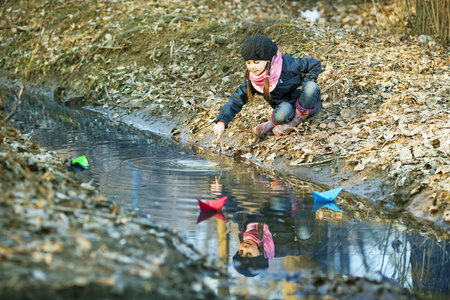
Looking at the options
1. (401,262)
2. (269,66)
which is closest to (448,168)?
(401,262)

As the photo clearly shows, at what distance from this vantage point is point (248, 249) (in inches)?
138

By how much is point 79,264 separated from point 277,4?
1260cm

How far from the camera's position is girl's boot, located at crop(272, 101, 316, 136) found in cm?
609

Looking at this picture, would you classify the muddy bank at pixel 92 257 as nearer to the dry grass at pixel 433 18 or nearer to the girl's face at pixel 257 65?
the girl's face at pixel 257 65

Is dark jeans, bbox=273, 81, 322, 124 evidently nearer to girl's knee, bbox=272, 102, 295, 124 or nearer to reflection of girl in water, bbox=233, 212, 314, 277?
girl's knee, bbox=272, 102, 295, 124

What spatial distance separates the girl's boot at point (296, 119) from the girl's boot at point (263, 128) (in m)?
0.11

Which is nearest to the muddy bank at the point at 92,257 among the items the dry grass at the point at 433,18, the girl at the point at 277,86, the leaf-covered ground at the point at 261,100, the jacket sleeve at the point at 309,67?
the leaf-covered ground at the point at 261,100

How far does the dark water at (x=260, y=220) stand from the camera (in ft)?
10.5

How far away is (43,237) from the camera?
8.34 feet

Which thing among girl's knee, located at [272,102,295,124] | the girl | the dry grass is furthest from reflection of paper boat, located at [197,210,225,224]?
the dry grass

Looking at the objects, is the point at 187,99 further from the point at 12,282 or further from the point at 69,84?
the point at 12,282

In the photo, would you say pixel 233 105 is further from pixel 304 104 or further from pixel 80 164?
pixel 80 164

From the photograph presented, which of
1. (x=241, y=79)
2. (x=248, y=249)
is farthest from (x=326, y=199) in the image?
(x=241, y=79)

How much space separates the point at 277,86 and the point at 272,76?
21 cm
